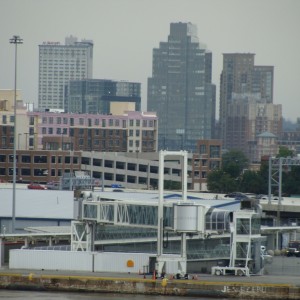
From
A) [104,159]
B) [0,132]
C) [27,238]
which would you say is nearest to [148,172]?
[104,159]

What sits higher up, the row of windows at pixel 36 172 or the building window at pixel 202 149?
the building window at pixel 202 149

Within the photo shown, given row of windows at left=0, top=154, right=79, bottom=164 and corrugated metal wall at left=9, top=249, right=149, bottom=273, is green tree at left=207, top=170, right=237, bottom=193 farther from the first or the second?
corrugated metal wall at left=9, top=249, right=149, bottom=273

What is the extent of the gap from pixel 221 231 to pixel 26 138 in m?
117

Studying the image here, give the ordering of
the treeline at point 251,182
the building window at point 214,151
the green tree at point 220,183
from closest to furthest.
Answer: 1. the treeline at point 251,182
2. the green tree at point 220,183
3. the building window at point 214,151

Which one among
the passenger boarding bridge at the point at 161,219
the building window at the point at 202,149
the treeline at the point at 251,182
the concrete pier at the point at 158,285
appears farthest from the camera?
the building window at the point at 202,149

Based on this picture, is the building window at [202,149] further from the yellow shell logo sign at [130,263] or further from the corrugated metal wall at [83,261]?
the yellow shell logo sign at [130,263]

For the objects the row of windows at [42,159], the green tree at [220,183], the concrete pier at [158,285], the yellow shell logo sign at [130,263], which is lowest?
the green tree at [220,183]

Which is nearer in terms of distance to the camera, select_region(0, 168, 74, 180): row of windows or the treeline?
select_region(0, 168, 74, 180): row of windows

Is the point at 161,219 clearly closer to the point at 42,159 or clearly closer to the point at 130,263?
the point at 130,263

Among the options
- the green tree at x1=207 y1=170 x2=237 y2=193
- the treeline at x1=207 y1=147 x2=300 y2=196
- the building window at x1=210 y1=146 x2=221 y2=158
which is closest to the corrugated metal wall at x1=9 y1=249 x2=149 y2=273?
the treeline at x1=207 y1=147 x2=300 y2=196

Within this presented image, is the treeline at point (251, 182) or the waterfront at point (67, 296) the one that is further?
the treeline at point (251, 182)

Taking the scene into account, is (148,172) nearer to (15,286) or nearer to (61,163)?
(61,163)

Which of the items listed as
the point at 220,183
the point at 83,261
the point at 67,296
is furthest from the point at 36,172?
the point at 67,296

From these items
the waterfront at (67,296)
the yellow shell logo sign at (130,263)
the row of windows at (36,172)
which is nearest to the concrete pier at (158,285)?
the waterfront at (67,296)
